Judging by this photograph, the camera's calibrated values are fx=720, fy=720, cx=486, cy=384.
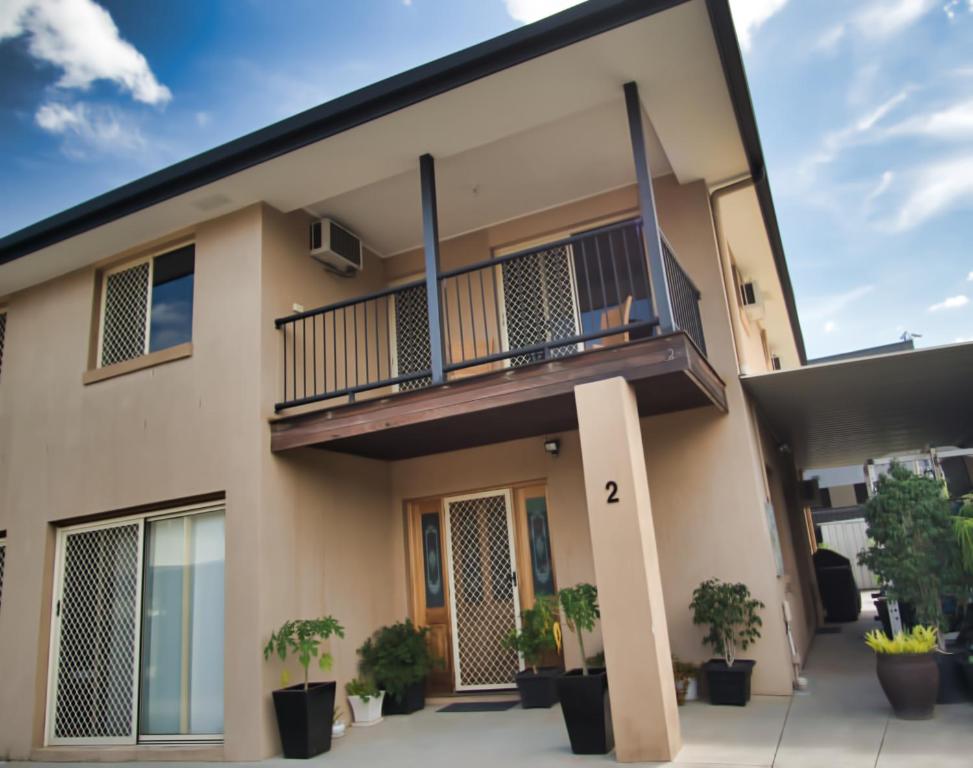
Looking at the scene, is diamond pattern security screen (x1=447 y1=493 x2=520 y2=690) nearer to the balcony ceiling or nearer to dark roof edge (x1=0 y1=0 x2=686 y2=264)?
the balcony ceiling

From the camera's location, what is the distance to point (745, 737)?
4879mm

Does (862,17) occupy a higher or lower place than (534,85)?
higher

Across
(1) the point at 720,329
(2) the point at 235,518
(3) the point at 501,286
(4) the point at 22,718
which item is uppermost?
(3) the point at 501,286

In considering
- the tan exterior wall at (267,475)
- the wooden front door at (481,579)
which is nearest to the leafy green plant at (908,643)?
the tan exterior wall at (267,475)

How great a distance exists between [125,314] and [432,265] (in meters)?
3.77

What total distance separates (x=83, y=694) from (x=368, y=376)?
13.4 feet

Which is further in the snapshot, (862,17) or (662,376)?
(862,17)

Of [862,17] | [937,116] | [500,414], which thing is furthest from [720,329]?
[937,116]

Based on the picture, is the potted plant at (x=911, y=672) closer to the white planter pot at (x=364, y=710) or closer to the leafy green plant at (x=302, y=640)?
the leafy green plant at (x=302, y=640)

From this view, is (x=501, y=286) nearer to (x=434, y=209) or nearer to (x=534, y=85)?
(x=434, y=209)

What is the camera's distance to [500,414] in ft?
19.7

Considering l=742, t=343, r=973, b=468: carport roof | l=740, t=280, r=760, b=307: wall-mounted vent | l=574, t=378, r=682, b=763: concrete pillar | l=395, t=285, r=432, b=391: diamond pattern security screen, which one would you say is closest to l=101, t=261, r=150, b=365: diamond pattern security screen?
l=395, t=285, r=432, b=391: diamond pattern security screen

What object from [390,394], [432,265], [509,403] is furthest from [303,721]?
[432,265]

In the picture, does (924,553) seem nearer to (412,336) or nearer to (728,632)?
(728,632)
